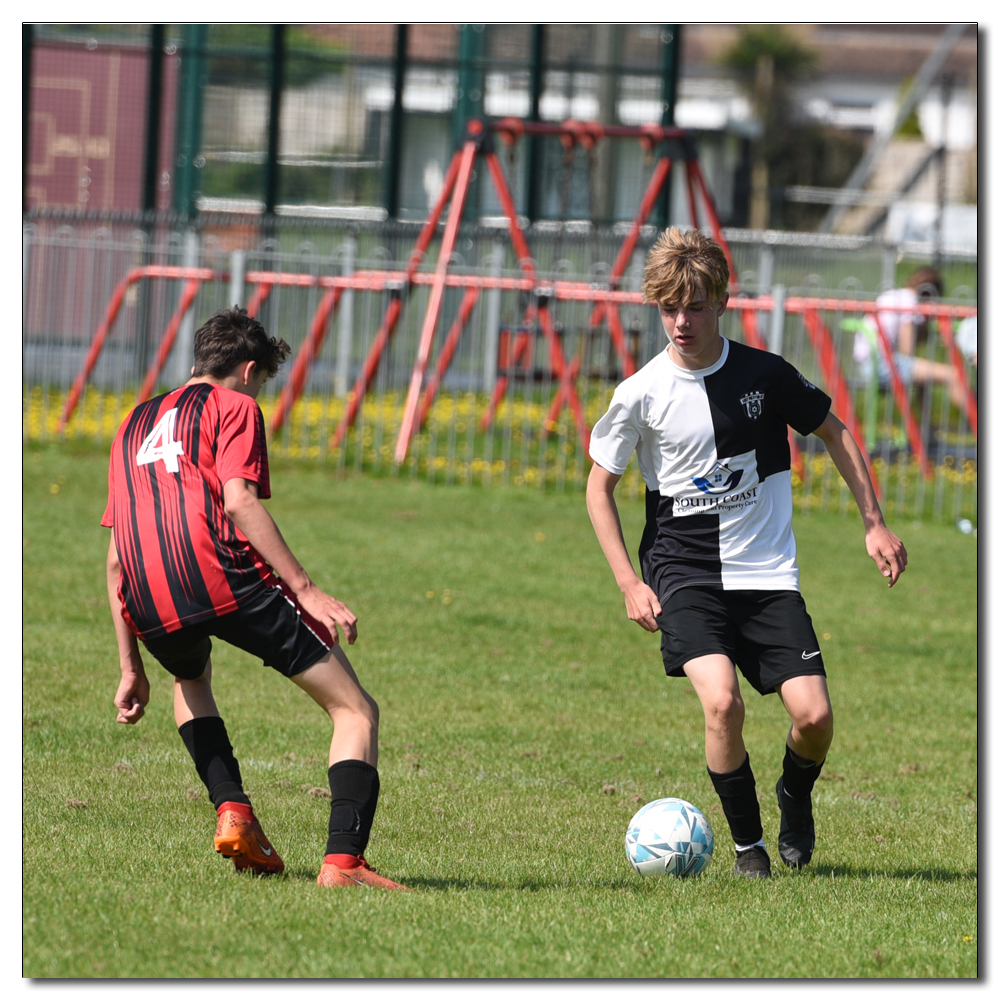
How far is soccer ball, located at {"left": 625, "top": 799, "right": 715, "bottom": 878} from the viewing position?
4.89m

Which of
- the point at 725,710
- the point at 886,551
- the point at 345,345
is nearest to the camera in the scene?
the point at 725,710

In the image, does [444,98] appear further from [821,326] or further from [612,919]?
[612,919]

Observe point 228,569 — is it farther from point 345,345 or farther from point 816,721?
point 345,345

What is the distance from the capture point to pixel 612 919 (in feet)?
13.8

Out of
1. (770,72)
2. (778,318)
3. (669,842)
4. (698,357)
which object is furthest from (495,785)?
(770,72)

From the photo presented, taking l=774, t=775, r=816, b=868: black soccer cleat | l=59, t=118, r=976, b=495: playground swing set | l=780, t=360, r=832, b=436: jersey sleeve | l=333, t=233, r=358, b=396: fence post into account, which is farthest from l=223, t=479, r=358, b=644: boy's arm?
l=333, t=233, r=358, b=396: fence post

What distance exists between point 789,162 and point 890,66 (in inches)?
585

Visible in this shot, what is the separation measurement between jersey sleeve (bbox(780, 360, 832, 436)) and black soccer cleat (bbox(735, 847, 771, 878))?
4.65 feet

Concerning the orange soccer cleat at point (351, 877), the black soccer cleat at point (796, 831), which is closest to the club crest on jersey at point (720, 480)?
the black soccer cleat at point (796, 831)

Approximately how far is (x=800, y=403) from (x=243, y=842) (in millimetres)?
2291

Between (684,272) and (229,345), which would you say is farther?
(684,272)

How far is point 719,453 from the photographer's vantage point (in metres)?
4.89

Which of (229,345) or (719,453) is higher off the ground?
(229,345)

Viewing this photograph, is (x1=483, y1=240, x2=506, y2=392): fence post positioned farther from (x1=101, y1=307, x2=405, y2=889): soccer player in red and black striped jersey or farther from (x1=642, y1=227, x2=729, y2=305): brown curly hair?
(x1=101, y1=307, x2=405, y2=889): soccer player in red and black striped jersey
